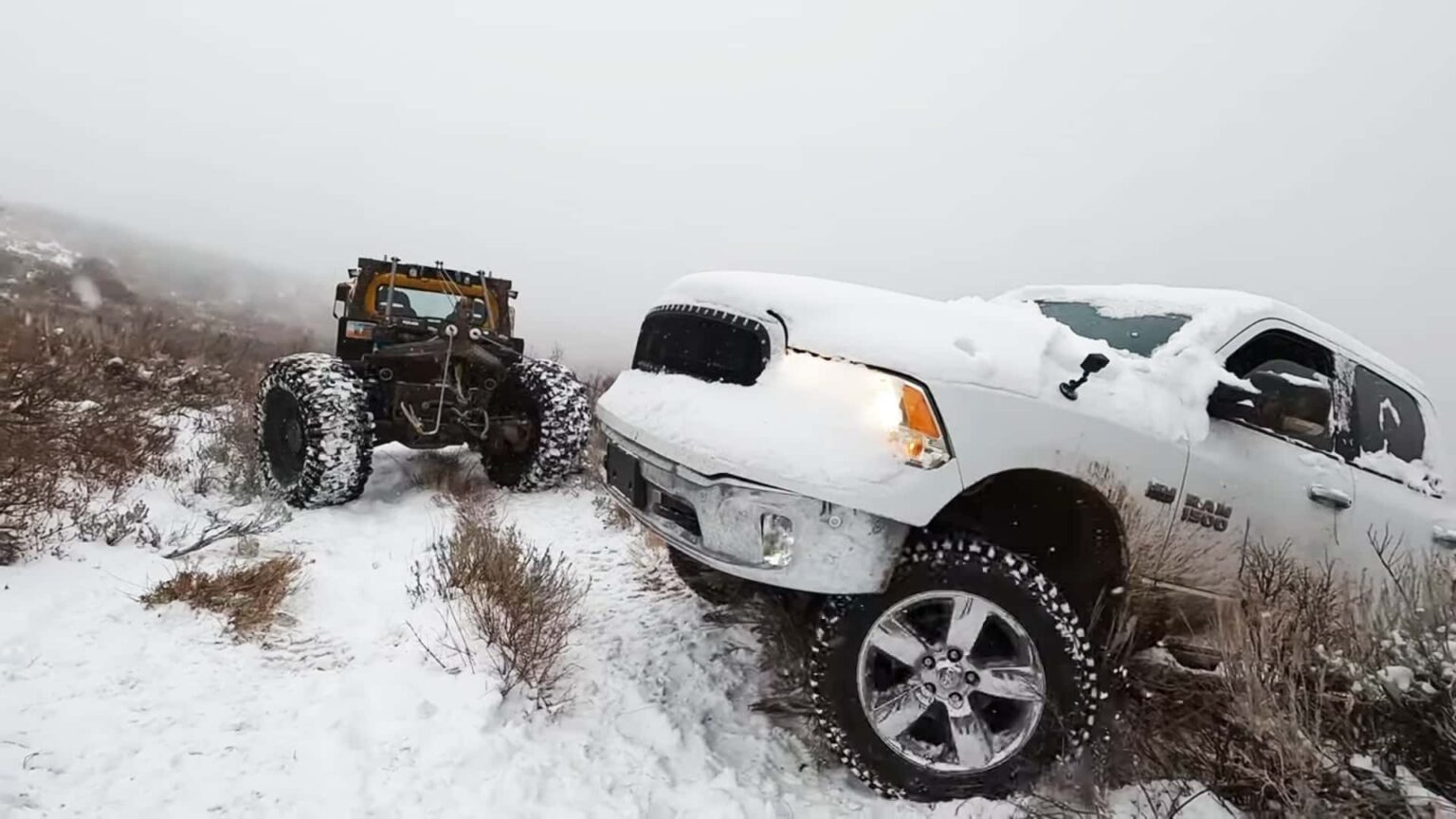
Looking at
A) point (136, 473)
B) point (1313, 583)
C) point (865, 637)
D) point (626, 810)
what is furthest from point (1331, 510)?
point (136, 473)

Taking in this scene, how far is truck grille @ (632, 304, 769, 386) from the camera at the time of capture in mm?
2854

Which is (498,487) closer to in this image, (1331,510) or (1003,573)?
(1003,573)

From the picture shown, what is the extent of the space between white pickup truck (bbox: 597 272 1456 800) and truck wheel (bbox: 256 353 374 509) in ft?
10.2

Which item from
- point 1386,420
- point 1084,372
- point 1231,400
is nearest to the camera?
point 1084,372

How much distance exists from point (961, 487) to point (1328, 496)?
176 cm

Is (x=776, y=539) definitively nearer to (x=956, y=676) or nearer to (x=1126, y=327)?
(x=956, y=676)

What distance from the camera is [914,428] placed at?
7.98 ft

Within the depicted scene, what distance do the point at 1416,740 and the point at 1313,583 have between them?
745 millimetres

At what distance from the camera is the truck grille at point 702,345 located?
285 cm

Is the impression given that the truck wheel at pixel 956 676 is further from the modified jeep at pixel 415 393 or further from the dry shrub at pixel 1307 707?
the modified jeep at pixel 415 393

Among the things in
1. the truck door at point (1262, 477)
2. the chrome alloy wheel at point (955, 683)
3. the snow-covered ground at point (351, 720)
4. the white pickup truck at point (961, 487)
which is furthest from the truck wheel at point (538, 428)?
the truck door at point (1262, 477)

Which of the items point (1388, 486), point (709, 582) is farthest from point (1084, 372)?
point (709, 582)

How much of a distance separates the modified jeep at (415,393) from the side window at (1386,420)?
5.04 metres

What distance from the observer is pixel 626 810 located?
2.33 metres
